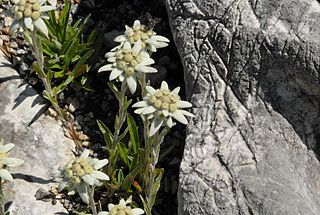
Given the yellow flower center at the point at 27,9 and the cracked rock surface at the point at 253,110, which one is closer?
the cracked rock surface at the point at 253,110

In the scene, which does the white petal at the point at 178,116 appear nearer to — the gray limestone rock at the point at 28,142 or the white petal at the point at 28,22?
the white petal at the point at 28,22

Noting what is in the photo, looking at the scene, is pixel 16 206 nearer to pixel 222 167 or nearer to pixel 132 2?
pixel 222 167

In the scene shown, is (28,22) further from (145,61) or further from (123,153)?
(123,153)

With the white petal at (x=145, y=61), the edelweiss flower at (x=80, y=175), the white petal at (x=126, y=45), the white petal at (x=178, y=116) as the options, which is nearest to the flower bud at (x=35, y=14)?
the white petal at (x=126, y=45)

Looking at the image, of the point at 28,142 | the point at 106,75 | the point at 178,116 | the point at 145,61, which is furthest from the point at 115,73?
the point at 106,75

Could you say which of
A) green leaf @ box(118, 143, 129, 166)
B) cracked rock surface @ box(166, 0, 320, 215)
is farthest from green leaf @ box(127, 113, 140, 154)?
cracked rock surface @ box(166, 0, 320, 215)

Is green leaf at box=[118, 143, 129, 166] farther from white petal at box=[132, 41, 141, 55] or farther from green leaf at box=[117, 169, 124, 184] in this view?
white petal at box=[132, 41, 141, 55]
